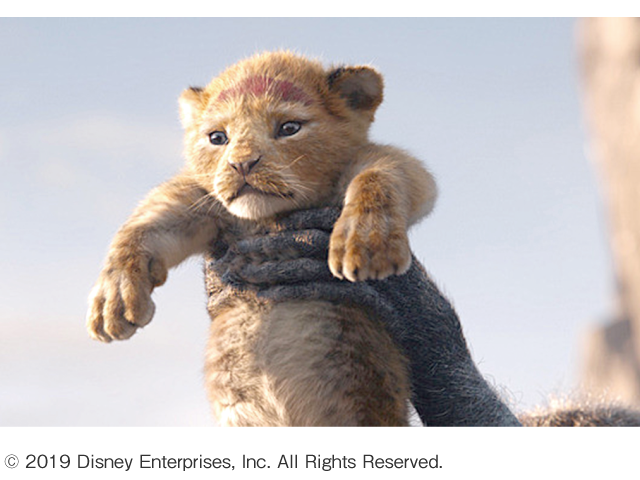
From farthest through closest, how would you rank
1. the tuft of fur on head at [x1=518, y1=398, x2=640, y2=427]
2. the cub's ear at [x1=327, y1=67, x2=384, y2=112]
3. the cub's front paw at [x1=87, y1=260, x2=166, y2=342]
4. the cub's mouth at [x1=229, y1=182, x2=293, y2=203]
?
the tuft of fur on head at [x1=518, y1=398, x2=640, y2=427], the cub's ear at [x1=327, y1=67, x2=384, y2=112], the cub's mouth at [x1=229, y1=182, x2=293, y2=203], the cub's front paw at [x1=87, y1=260, x2=166, y2=342]

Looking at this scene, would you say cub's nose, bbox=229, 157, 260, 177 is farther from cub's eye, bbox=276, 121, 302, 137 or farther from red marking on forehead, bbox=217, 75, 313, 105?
red marking on forehead, bbox=217, 75, 313, 105

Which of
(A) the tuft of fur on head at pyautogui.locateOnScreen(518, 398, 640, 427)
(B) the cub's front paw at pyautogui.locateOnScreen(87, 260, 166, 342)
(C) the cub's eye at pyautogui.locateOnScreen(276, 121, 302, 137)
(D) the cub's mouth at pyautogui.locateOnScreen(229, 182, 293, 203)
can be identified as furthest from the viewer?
(A) the tuft of fur on head at pyautogui.locateOnScreen(518, 398, 640, 427)

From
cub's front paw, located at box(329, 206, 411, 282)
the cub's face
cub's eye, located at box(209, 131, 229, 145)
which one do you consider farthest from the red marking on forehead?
cub's front paw, located at box(329, 206, 411, 282)

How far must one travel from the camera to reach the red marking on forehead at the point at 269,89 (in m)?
2.72

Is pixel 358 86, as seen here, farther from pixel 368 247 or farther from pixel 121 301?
pixel 121 301

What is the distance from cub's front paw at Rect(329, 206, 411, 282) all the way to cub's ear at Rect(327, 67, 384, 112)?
76 cm

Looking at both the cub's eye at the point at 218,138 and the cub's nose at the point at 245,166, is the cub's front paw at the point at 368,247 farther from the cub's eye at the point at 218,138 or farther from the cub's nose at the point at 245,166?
the cub's eye at the point at 218,138

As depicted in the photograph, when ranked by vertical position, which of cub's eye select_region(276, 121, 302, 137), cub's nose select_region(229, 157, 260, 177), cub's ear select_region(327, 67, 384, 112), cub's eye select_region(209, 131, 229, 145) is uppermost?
cub's ear select_region(327, 67, 384, 112)

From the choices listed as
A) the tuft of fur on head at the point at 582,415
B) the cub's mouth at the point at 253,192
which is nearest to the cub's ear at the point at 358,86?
the cub's mouth at the point at 253,192

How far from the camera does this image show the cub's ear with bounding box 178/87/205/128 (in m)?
2.95

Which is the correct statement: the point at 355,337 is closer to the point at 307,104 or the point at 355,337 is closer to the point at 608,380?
the point at 307,104

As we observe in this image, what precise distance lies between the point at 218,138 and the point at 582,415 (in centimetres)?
202

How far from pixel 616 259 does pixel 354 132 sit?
80.3ft
